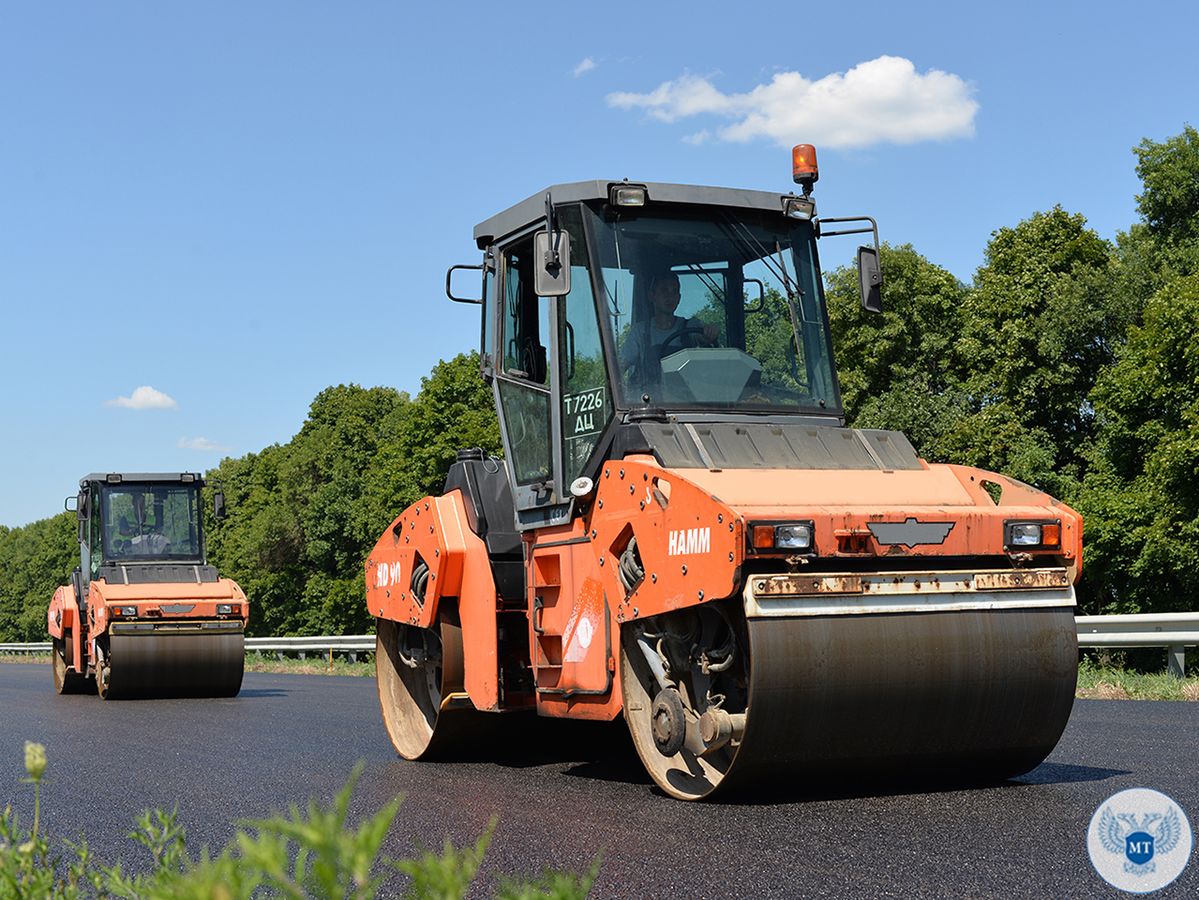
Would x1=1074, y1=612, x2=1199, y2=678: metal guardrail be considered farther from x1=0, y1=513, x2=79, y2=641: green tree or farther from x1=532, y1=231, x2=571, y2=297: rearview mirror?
x1=0, y1=513, x2=79, y2=641: green tree

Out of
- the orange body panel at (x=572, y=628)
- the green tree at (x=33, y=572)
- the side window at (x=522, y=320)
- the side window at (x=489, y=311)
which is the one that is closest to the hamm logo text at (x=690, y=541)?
the orange body panel at (x=572, y=628)

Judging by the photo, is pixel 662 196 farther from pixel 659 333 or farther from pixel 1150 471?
pixel 1150 471

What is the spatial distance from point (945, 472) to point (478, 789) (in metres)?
2.55

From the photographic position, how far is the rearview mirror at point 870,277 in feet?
25.2

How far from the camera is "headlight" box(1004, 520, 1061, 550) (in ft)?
19.7

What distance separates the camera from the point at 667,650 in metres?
6.26

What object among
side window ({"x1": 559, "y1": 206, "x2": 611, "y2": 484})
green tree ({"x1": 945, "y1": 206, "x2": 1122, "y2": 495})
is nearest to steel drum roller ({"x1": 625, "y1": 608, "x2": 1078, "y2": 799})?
side window ({"x1": 559, "y1": 206, "x2": 611, "y2": 484})

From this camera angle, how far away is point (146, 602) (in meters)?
17.4

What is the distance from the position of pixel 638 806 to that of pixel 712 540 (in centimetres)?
117

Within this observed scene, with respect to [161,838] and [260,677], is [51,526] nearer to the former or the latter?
[260,677]

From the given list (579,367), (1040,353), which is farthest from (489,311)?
(1040,353)

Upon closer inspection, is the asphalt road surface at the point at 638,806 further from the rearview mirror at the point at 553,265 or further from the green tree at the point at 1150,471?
the green tree at the point at 1150,471

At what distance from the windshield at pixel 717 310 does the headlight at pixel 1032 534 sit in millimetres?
1412

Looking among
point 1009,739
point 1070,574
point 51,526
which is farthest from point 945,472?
point 51,526
